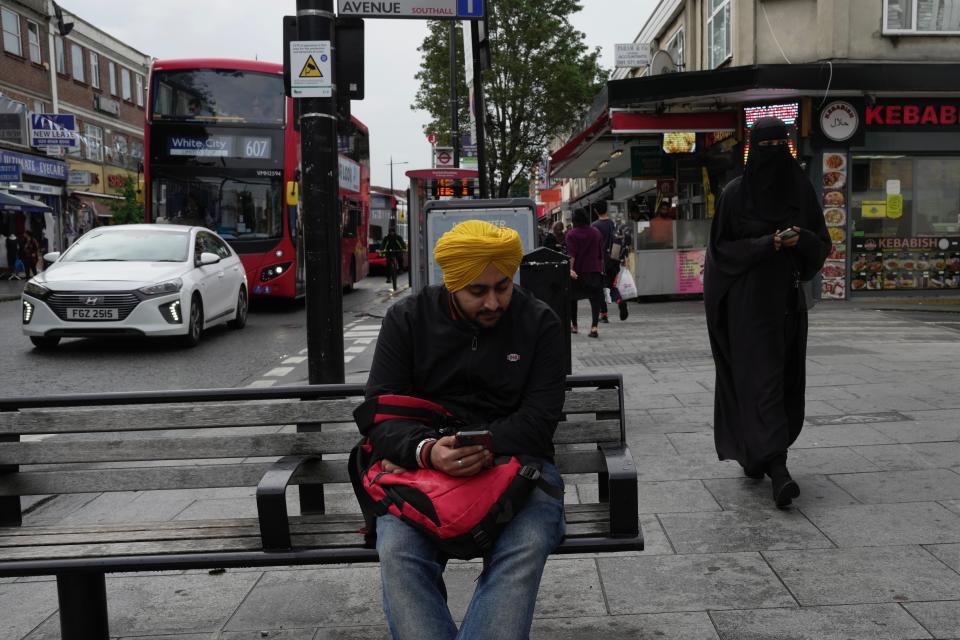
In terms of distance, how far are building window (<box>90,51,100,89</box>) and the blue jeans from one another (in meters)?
48.1

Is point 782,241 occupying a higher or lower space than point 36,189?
lower

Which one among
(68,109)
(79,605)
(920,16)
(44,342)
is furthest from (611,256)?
(68,109)

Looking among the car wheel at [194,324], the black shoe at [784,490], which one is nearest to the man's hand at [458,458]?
the black shoe at [784,490]

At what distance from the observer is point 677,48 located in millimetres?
25234

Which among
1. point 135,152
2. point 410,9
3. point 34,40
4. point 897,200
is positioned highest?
point 34,40

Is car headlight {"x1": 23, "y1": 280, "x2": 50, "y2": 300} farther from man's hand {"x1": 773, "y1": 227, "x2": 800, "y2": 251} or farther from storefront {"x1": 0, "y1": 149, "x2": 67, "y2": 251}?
storefront {"x1": 0, "y1": 149, "x2": 67, "y2": 251}

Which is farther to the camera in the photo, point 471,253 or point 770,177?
point 770,177

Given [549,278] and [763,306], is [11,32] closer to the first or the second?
[549,278]

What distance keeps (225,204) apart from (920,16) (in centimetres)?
1295

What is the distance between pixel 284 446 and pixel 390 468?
704mm

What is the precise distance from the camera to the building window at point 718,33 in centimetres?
1953

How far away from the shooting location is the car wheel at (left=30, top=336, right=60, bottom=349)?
38.8ft

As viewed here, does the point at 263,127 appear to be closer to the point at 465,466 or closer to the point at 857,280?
the point at 857,280

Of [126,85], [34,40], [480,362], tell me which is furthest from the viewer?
[126,85]
